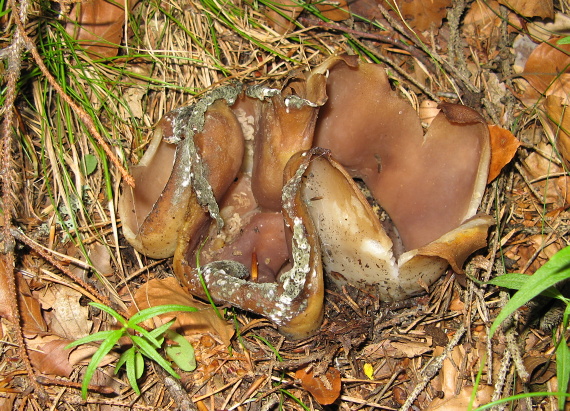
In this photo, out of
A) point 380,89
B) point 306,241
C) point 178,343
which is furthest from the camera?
point 380,89

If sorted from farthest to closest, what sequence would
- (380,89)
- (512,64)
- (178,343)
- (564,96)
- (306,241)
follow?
(512,64) < (564,96) < (380,89) < (178,343) < (306,241)

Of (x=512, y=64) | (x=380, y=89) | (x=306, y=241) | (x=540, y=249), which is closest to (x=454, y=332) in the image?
(x=540, y=249)

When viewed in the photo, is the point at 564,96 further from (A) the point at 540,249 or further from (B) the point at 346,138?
(B) the point at 346,138

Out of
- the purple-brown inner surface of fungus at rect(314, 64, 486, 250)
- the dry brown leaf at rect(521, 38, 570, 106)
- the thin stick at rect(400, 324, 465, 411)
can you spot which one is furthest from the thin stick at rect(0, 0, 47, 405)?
the dry brown leaf at rect(521, 38, 570, 106)

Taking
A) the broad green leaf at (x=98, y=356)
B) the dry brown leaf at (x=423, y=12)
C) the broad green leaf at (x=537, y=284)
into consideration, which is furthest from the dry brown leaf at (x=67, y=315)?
the dry brown leaf at (x=423, y=12)

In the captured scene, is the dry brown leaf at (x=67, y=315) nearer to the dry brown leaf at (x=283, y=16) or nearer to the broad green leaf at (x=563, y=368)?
the dry brown leaf at (x=283, y=16)

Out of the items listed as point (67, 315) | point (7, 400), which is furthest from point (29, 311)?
point (7, 400)

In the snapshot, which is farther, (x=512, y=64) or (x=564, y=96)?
(x=512, y=64)
